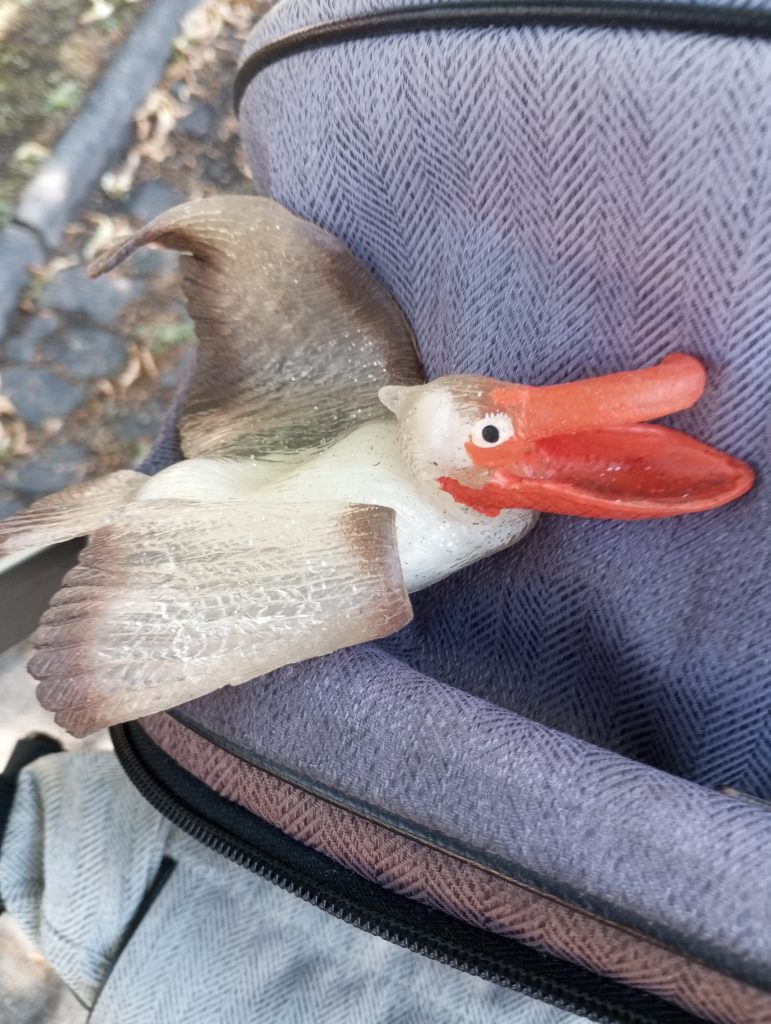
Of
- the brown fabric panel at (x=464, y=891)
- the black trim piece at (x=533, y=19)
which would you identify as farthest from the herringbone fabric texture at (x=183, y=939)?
the black trim piece at (x=533, y=19)

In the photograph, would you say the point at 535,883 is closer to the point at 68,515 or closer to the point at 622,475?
the point at 622,475

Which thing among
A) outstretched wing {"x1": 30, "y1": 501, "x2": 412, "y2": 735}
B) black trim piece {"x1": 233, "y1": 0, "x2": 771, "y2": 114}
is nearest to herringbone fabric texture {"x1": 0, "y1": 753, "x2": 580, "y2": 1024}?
outstretched wing {"x1": 30, "y1": 501, "x2": 412, "y2": 735}

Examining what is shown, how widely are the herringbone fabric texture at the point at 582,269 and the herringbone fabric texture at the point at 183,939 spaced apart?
0.70ft

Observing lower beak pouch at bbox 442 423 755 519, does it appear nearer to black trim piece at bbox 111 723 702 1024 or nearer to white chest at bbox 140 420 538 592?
white chest at bbox 140 420 538 592

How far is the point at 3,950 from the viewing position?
903 mm

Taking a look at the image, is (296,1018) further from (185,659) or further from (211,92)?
(211,92)

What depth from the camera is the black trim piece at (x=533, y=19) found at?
0.43m

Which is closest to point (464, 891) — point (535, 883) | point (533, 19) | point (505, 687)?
point (535, 883)

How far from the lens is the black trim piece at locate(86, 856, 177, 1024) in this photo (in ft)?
2.23

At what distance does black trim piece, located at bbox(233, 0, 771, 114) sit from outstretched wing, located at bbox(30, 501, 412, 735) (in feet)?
0.95

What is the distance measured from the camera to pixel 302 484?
1.98 ft

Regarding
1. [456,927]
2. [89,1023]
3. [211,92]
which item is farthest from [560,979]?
[211,92]

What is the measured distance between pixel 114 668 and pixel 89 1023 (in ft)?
1.16

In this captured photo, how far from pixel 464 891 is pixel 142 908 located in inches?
12.6
